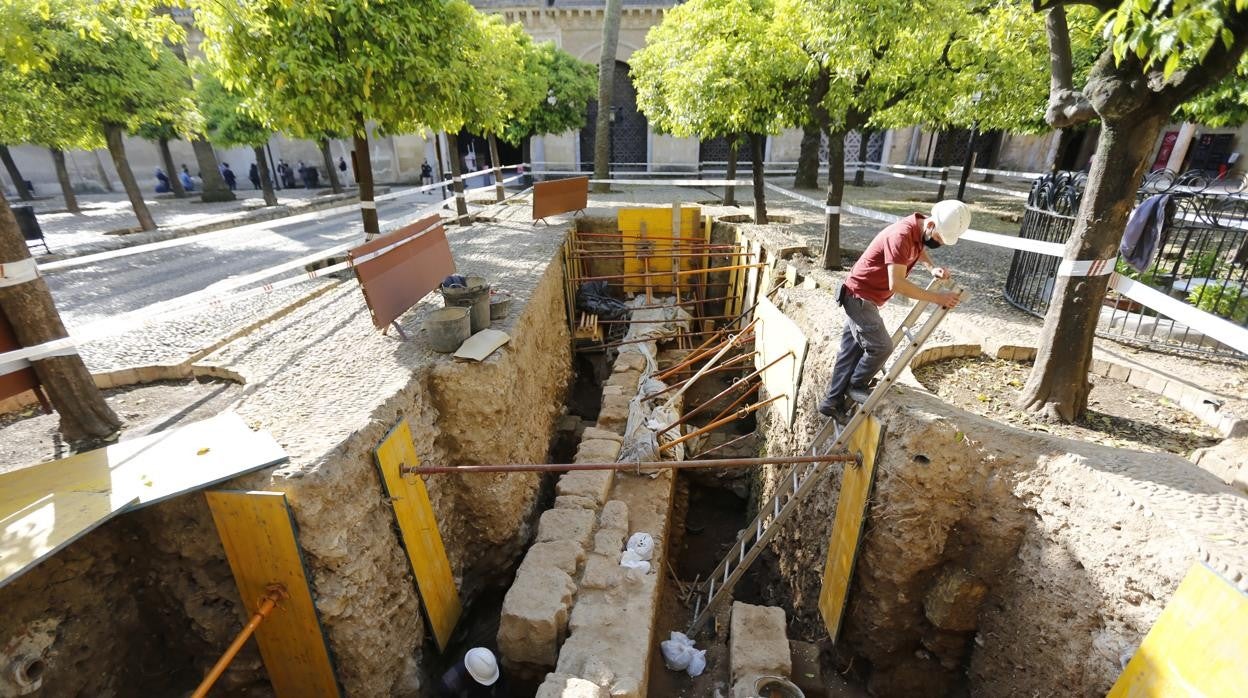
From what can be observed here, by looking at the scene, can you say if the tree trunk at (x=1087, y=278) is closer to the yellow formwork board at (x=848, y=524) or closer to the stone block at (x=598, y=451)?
the yellow formwork board at (x=848, y=524)

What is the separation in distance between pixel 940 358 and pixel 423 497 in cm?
439

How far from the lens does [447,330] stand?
15.1 ft

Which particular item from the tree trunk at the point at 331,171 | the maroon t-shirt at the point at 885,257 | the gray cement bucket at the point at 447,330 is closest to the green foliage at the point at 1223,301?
the maroon t-shirt at the point at 885,257

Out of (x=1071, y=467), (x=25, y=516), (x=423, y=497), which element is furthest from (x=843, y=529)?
(x=25, y=516)

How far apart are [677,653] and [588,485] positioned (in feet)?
5.05

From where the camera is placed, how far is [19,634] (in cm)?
277

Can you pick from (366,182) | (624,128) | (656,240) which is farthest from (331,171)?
(656,240)

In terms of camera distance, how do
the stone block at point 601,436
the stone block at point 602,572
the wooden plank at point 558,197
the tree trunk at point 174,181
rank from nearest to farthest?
the stone block at point 602,572, the stone block at point 601,436, the wooden plank at point 558,197, the tree trunk at point 174,181

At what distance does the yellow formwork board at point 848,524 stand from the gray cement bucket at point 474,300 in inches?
130

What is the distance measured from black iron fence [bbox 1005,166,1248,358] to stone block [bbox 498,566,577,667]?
521cm

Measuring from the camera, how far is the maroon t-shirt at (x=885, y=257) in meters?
3.65

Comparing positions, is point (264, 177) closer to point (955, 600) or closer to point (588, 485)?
point (588, 485)

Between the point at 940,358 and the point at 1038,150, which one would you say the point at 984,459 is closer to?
the point at 940,358

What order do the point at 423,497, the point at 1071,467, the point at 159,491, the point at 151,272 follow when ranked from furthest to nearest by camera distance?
1. the point at 151,272
2. the point at 423,497
3. the point at 1071,467
4. the point at 159,491
